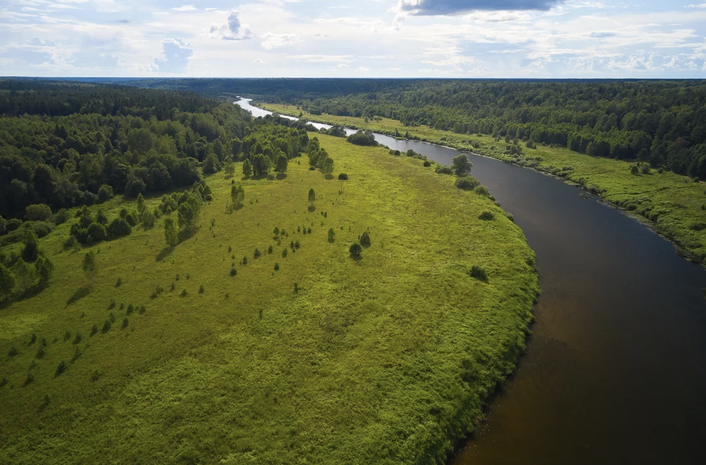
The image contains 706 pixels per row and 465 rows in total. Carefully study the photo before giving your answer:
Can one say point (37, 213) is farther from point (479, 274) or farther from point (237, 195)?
point (479, 274)

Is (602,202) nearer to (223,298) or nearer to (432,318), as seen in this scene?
(432,318)

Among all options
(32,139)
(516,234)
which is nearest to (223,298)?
(516,234)

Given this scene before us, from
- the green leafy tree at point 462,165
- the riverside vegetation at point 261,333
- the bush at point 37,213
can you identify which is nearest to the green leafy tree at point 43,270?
the riverside vegetation at point 261,333

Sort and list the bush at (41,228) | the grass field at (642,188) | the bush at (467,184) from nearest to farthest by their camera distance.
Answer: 1. the bush at (41,228)
2. the grass field at (642,188)
3. the bush at (467,184)

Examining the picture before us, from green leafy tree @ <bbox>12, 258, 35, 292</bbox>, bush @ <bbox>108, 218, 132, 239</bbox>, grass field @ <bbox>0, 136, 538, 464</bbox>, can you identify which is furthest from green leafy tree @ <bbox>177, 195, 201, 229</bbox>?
green leafy tree @ <bbox>12, 258, 35, 292</bbox>

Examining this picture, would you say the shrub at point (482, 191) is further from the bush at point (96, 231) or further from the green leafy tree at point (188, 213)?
the bush at point (96, 231)

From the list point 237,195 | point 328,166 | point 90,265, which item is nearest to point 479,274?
point 90,265
